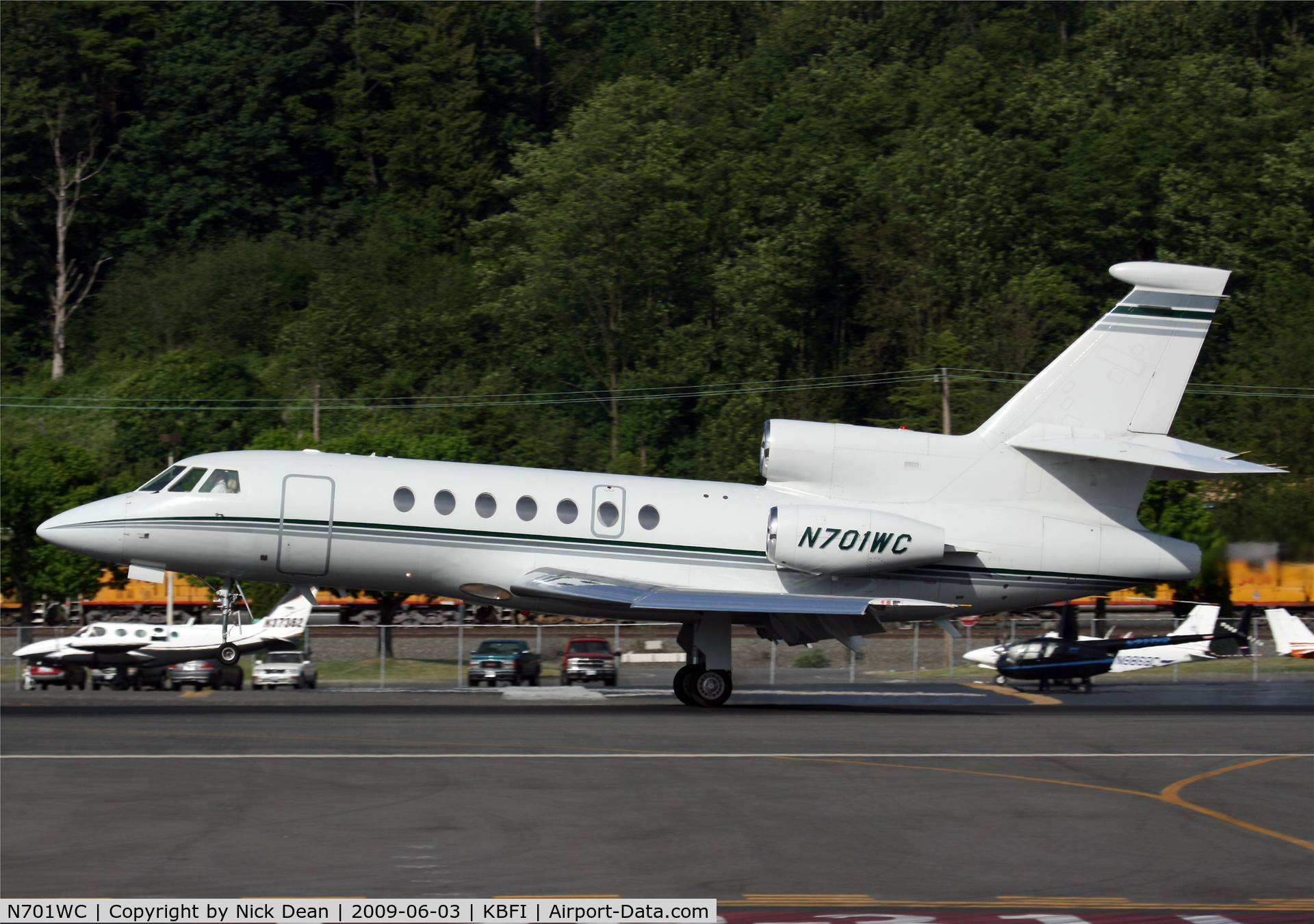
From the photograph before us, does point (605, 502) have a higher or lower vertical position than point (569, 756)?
higher

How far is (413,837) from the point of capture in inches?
483

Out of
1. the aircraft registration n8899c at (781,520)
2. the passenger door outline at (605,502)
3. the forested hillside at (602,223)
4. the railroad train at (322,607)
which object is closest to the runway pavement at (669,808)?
the aircraft registration n8899c at (781,520)

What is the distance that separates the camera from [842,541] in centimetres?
2281

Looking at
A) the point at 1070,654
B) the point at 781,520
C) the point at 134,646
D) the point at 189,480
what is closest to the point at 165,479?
the point at 189,480

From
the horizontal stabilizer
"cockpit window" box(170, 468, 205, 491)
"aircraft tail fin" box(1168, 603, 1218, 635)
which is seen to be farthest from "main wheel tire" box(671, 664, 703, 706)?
"aircraft tail fin" box(1168, 603, 1218, 635)

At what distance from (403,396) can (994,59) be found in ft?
169

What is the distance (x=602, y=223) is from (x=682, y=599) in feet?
183

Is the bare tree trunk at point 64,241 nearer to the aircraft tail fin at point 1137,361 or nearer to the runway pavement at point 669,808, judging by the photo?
the runway pavement at point 669,808

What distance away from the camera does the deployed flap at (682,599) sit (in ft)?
70.9

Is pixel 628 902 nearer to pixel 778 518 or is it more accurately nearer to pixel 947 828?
pixel 947 828

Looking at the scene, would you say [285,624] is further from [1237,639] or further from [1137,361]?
[1237,639]

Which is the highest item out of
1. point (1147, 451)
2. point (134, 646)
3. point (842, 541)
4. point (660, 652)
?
point (1147, 451)

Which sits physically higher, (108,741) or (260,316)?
(260,316)

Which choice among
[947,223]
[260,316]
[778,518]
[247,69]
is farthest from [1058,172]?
[778,518]
